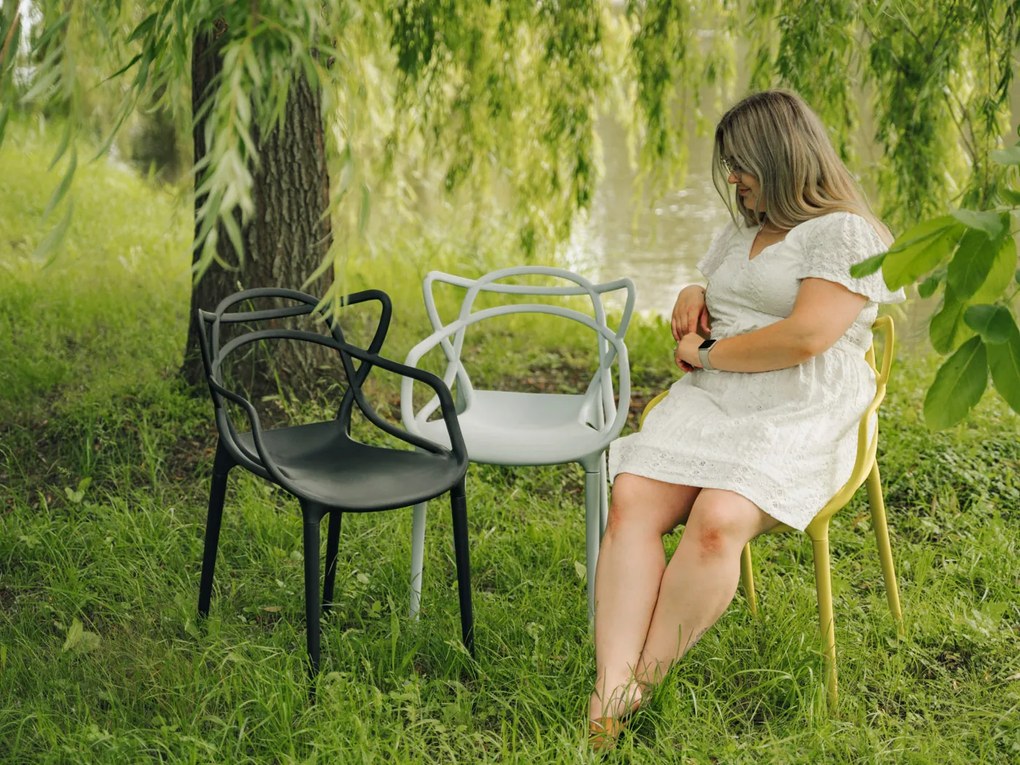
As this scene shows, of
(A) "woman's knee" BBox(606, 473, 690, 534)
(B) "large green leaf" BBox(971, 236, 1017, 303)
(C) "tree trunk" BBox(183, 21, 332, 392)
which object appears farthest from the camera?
(C) "tree trunk" BBox(183, 21, 332, 392)

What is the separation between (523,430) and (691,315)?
508mm

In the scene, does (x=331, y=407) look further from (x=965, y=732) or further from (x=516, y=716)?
(x=965, y=732)

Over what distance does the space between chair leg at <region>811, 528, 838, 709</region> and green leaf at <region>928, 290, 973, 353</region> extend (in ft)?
2.58

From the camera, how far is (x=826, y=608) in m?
2.31

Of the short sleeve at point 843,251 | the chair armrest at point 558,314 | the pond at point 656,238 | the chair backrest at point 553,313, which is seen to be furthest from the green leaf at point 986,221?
the pond at point 656,238

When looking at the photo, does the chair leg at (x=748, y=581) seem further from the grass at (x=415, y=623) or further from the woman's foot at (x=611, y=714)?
the woman's foot at (x=611, y=714)

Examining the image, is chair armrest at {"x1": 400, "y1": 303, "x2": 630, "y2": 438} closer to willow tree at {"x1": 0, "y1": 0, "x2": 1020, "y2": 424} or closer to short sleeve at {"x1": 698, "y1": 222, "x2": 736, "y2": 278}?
short sleeve at {"x1": 698, "y1": 222, "x2": 736, "y2": 278}

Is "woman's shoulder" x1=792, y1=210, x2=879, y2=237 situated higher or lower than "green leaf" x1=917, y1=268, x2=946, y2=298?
lower

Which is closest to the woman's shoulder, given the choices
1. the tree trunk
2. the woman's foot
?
the woman's foot

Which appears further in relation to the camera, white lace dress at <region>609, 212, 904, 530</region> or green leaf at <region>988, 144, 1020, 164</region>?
white lace dress at <region>609, 212, 904, 530</region>

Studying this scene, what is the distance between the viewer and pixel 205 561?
259 cm

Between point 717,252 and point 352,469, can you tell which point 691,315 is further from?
point 352,469

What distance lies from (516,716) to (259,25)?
1423 millimetres

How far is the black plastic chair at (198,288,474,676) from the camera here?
7.13ft
